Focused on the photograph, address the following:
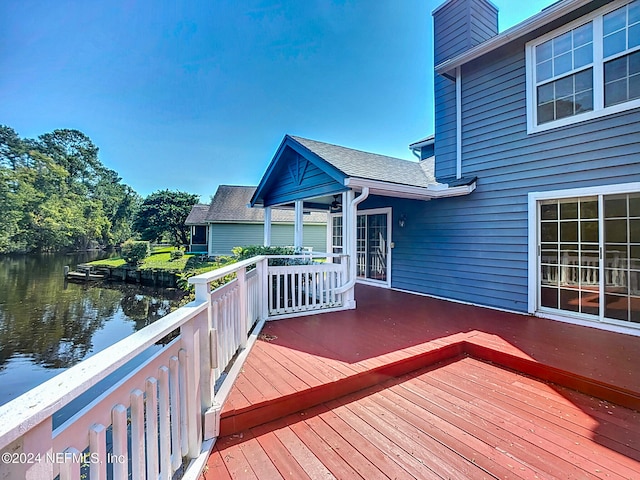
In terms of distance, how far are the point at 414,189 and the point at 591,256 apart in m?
2.61

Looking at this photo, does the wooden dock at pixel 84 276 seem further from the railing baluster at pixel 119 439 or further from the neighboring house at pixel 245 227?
the railing baluster at pixel 119 439

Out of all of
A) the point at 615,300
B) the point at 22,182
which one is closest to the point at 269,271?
the point at 615,300

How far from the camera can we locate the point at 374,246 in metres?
7.56

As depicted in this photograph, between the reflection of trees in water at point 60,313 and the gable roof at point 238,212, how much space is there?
17.2 feet

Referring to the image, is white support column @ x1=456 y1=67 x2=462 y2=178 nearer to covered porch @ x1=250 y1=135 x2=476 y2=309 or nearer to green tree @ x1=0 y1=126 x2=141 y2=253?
covered porch @ x1=250 y1=135 x2=476 y2=309

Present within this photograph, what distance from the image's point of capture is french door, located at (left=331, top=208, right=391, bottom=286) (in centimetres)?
724

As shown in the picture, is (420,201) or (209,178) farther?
(209,178)

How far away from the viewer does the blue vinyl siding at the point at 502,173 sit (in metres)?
4.00

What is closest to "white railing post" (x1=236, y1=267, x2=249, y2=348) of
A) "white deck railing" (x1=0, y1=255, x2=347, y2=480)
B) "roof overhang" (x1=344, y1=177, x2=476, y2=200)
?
"white deck railing" (x1=0, y1=255, x2=347, y2=480)

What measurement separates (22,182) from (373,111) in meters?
30.9

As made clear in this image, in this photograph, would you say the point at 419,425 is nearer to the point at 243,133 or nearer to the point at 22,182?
the point at 243,133

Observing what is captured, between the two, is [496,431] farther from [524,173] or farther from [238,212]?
[238,212]

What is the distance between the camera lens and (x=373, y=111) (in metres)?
11.9

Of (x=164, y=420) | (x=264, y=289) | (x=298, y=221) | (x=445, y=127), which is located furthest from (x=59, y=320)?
(x=445, y=127)
